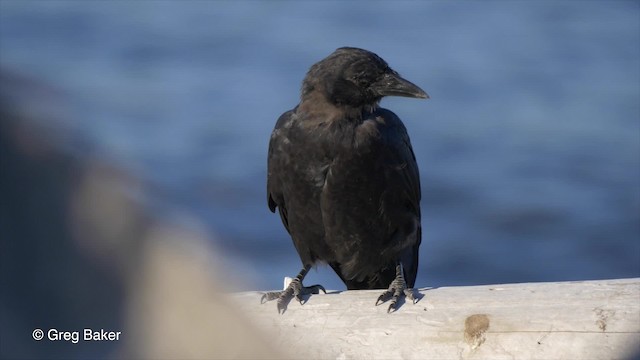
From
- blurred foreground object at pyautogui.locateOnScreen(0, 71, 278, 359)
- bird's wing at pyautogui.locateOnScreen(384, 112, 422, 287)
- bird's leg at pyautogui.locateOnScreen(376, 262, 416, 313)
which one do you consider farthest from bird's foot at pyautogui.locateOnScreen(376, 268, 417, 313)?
blurred foreground object at pyautogui.locateOnScreen(0, 71, 278, 359)

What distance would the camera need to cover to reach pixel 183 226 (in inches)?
49.8

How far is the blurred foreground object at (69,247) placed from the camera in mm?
1171

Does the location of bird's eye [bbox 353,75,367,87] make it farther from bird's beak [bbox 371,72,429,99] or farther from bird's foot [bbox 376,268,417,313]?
bird's foot [bbox 376,268,417,313]

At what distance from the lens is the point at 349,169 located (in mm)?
5301

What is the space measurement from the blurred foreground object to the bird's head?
423cm

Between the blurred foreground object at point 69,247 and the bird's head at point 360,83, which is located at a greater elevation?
the bird's head at point 360,83

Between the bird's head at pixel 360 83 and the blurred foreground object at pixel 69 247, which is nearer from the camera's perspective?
the blurred foreground object at pixel 69 247

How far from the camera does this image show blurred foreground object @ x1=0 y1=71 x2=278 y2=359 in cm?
117

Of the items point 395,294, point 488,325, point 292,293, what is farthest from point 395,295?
point 488,325

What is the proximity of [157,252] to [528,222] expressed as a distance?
10.6 m

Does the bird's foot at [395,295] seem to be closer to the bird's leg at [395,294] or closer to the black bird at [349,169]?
the bird's leg at [395,294]

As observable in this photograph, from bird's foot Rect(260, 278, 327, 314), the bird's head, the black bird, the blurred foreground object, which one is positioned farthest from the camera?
the bird's head

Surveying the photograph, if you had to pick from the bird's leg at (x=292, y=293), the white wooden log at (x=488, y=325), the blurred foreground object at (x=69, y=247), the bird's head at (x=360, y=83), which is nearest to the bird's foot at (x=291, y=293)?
the bird's leg at (x=292, y=293)

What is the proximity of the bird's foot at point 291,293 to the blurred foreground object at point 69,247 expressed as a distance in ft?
9.08
